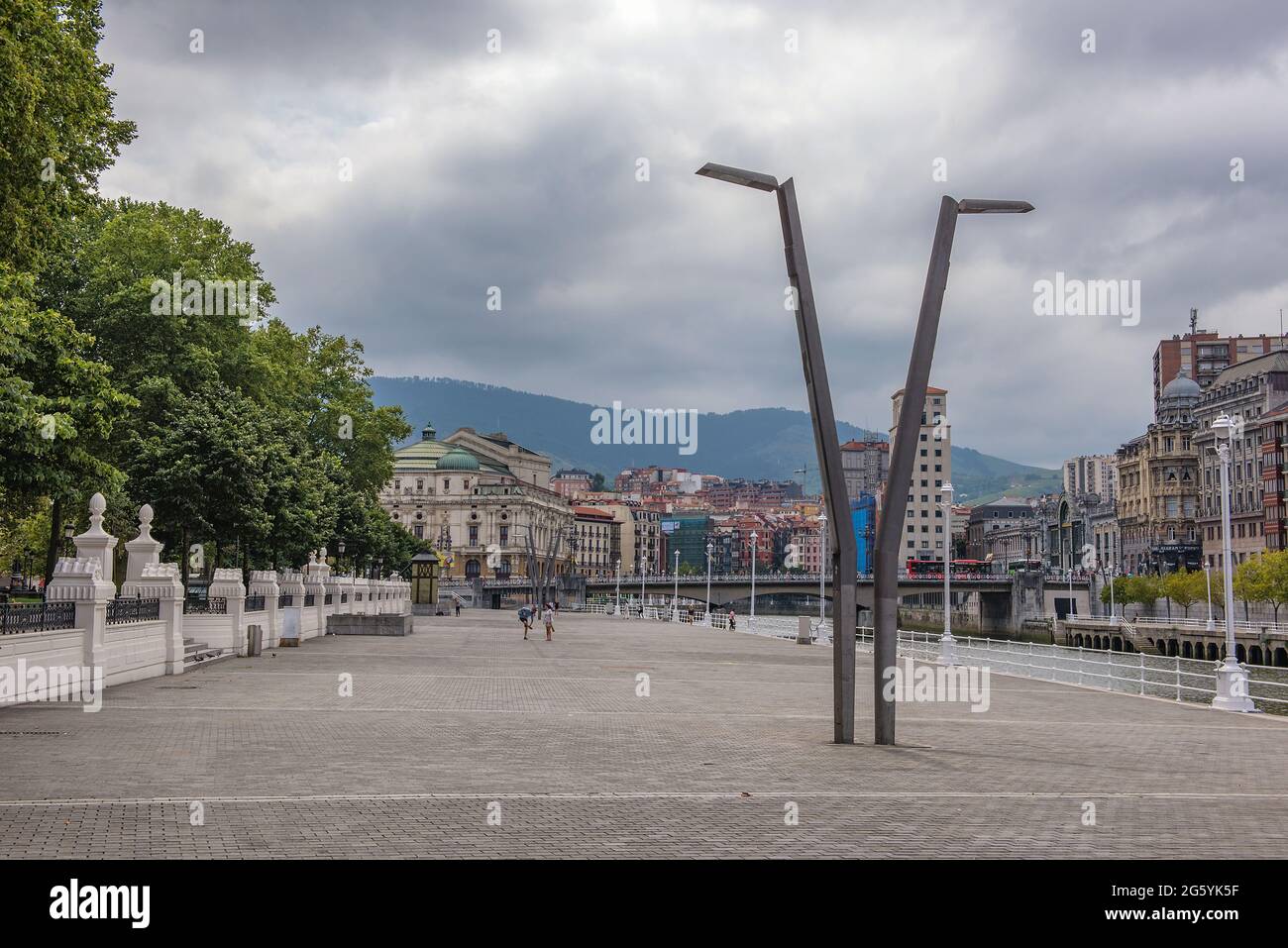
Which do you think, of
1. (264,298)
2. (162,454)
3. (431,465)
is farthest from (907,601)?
(162,454)

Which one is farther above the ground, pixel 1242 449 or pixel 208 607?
pixel 1242 449

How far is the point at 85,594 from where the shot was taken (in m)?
22.2

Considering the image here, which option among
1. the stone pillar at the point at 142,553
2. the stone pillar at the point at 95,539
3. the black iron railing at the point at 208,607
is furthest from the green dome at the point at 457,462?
the stone pillar at the point at 95,539

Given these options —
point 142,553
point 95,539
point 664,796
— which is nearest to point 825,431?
point 664,796

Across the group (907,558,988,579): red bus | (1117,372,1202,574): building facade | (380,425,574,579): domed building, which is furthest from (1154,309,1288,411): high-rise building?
(380,425,574,579): domed building

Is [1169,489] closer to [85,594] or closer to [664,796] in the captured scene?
[85,594]

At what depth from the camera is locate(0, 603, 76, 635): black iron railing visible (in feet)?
63.6

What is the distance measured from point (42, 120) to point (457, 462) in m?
167

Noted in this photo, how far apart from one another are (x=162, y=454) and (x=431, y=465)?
15284 cm

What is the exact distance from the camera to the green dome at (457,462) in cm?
18588

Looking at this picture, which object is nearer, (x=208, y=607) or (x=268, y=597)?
(x=208, y=607)

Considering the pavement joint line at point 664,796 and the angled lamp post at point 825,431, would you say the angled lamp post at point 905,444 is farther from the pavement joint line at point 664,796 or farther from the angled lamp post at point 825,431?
the pavement joint line at point 664,796

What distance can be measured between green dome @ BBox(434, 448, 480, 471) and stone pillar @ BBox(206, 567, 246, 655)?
152m
